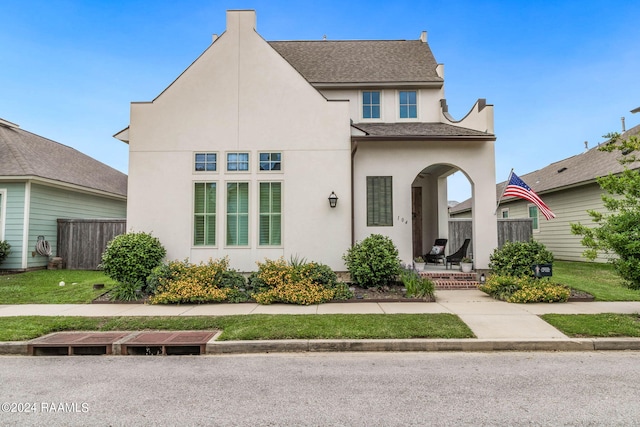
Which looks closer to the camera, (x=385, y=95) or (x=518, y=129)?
(x=385, y=95)

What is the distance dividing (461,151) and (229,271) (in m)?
7.61

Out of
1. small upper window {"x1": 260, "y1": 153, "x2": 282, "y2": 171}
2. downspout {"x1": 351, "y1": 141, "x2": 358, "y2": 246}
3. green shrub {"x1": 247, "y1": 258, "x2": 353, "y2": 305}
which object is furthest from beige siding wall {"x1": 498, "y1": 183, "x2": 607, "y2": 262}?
small upper window {"x1": 260, "y1": 153, "x2": 282, "y2": 171}

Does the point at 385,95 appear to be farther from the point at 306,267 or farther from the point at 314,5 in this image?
the point at 306,267

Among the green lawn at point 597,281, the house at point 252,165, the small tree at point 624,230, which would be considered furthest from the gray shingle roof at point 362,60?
the green lawn at point 597,281

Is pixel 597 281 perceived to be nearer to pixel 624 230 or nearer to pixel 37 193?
pixel 624 230

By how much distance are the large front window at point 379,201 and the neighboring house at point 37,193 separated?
1225 centimetres

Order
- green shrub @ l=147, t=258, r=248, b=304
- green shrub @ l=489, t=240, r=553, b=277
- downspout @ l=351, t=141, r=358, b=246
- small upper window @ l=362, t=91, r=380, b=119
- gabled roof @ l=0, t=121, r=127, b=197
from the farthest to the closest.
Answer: gabled roof @ l=0, t=121, r=127, b=197 < small upper window @ l=362, t=91, r=380, b=119 < downspout @ l=351, t=141, r=358, b=246 < green shrub @ l=489, t=240, r=553, b=277 < green shrub @ l=147, t=258, r=248, b=304

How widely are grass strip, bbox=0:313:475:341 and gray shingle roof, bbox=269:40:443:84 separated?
8782 millimetres

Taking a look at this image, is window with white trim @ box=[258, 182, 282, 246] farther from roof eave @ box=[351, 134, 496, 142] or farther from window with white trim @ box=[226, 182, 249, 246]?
roof eave @ box=[351, 134, 496, 142]

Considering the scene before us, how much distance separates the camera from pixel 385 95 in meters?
12.6

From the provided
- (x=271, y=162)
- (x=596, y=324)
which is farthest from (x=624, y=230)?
(x=271, y=162)

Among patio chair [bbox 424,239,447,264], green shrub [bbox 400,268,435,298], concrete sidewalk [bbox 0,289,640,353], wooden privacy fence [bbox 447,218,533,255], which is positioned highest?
wooden privacy fence [bbox 447,218,533,255]

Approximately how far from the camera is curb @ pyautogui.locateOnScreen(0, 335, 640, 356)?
5.39 m

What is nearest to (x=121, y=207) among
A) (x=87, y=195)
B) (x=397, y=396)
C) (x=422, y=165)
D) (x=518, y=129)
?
(x=87, y=195)
